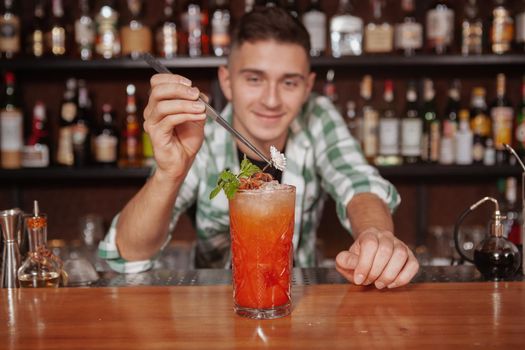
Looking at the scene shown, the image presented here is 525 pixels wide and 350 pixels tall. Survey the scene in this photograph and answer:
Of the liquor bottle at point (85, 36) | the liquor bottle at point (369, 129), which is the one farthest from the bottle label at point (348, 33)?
the liquor bottle at point (85, 36)

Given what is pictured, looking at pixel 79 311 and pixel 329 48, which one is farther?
pixel 329 48

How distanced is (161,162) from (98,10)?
155 centimetres

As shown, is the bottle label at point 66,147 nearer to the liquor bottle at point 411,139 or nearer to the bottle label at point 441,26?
the liquor bottle at point 411,139

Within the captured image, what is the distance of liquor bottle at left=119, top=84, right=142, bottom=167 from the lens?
232 cm

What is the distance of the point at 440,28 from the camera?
2.26 m

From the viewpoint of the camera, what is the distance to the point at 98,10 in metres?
2.44

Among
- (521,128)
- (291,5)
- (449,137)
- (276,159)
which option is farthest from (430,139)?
(276,159)

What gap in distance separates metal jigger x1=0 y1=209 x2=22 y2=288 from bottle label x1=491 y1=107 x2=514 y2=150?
5.92 feet

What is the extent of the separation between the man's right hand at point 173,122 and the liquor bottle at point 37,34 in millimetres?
1351

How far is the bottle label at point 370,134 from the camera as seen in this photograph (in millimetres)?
2291

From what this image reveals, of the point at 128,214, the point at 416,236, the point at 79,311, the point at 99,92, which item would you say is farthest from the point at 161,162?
the point at 416,236

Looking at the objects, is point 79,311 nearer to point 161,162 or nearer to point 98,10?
point 161,162

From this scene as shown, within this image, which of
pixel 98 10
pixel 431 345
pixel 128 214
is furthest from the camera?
pixel 98 10

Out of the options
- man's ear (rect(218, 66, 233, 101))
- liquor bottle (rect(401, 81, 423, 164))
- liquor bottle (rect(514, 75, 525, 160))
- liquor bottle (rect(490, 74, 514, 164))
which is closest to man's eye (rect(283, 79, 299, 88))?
man's ear (rect(218, 66, 233, 101))
